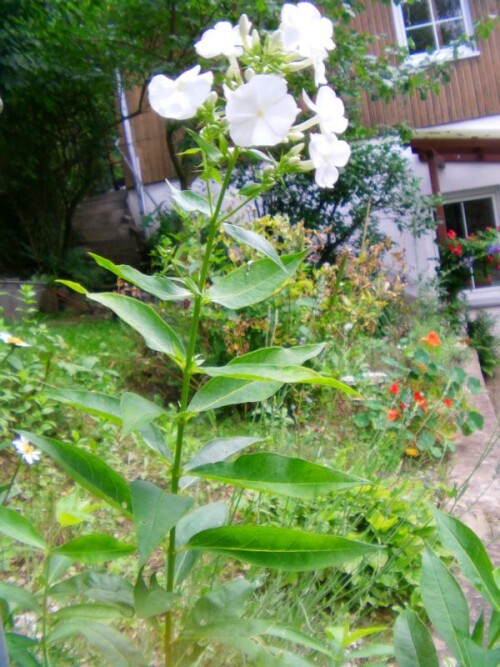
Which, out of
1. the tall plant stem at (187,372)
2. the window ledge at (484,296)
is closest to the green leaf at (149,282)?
the tall plant stem at (187,372)

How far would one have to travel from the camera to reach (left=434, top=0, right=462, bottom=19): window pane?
10695 millimetres

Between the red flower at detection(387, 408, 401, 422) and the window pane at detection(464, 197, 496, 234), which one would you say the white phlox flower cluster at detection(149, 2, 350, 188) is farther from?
the window pane at detection(464, 197, 496, 234)

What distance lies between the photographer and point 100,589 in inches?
51.8

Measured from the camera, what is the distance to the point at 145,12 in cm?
861

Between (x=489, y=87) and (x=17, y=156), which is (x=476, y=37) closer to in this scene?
(x=489, y=87)

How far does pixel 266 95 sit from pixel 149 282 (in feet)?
1.29

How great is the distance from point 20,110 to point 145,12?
2697 millimetres

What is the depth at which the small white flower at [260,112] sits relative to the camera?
116 cm

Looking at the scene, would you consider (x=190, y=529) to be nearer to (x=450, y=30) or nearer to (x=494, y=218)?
(x=494, y=218)

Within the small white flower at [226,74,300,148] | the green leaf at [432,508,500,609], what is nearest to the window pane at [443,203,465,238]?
the green leaf at [432,508,500,609]

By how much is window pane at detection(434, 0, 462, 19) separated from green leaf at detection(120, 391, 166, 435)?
11.2m

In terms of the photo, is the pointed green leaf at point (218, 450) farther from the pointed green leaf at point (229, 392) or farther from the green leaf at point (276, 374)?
the green leaf at point (276, 374)

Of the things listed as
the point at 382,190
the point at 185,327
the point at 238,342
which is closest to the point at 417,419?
the point at 238,342

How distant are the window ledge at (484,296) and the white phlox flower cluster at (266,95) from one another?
9.33 m
